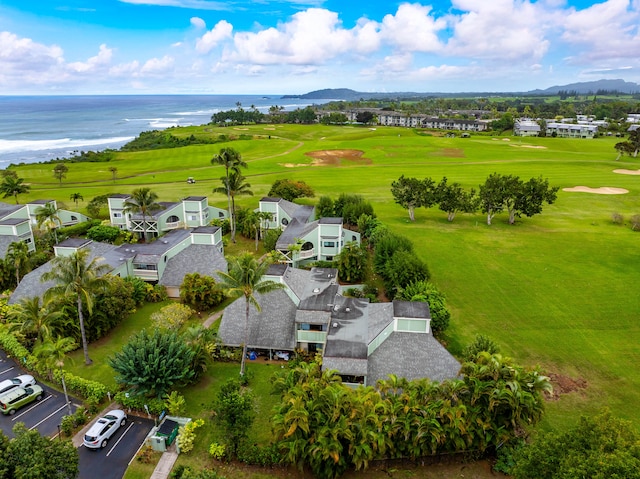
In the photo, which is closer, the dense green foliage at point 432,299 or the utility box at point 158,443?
the utility box at point 158,443

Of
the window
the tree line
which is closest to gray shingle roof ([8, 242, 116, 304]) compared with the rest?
the window

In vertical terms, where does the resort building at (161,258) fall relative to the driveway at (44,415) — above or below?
above

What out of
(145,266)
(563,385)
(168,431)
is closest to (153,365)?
(168,431)

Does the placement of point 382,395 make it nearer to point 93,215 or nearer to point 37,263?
point 37,263

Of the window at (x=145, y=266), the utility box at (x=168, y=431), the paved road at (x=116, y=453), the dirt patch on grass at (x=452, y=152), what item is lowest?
the paved road at (x=116, y=453)

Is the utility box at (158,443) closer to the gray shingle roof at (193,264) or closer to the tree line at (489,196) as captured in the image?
the gray shingle roof at (193,264)

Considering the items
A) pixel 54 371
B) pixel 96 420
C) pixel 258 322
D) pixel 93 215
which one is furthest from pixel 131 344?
pixel 93 215

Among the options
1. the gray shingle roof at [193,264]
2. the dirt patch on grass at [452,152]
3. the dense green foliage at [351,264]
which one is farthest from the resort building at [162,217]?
the dirt patch on grass at [452,152]

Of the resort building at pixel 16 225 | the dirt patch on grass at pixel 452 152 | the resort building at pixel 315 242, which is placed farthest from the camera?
the dirt patch on grass at pixel 452 152
